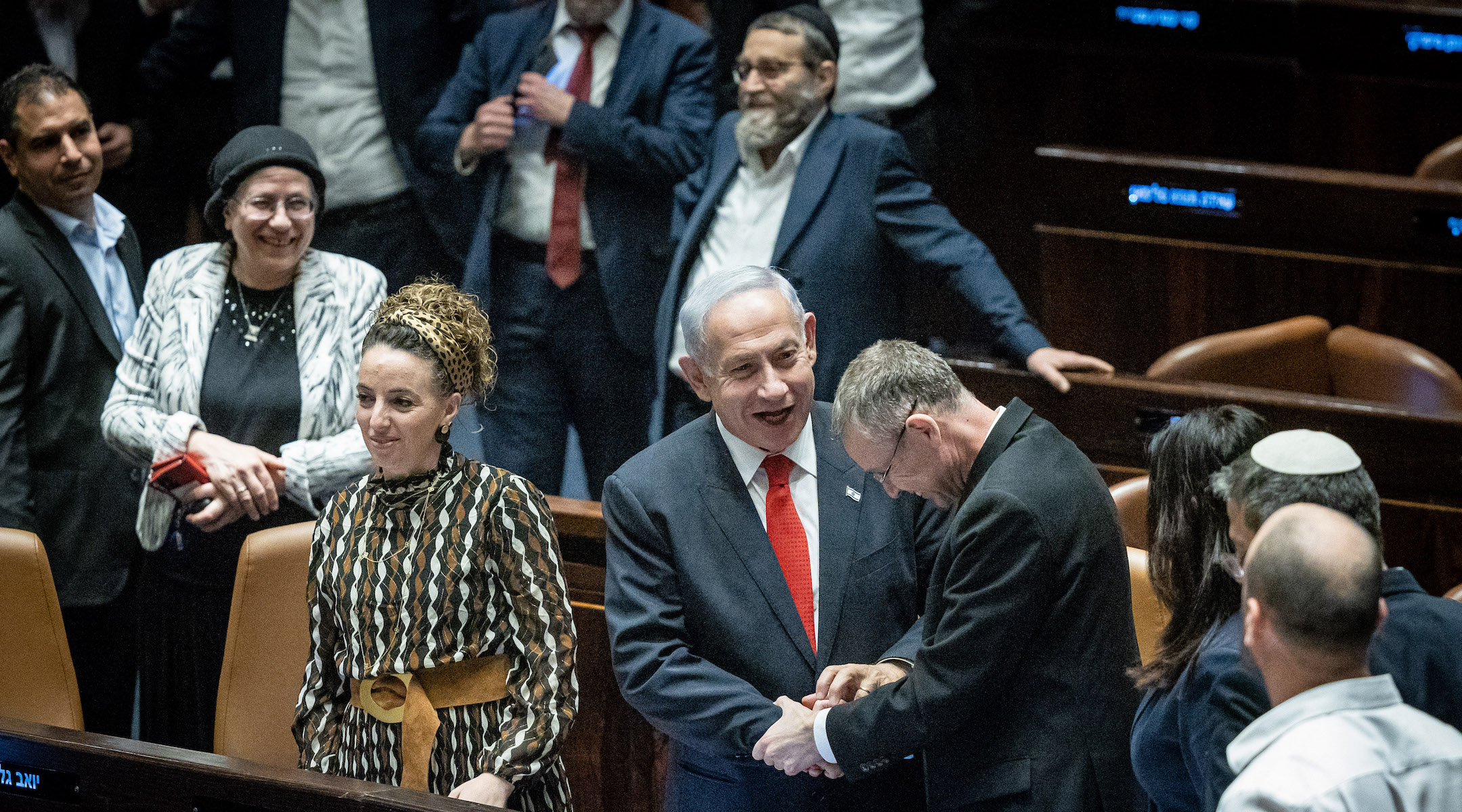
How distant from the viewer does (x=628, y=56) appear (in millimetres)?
3662

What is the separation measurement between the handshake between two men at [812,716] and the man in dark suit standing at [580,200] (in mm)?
1694

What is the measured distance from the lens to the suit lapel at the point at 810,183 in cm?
344

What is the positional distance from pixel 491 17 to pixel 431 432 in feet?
6.48

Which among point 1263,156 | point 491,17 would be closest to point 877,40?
point 491,17

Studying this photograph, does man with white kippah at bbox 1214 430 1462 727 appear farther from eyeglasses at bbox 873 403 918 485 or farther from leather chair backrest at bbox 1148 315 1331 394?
leather chair backrest at bbox 1148 315 1331 394

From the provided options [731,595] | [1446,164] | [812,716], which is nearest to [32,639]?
[731,595]

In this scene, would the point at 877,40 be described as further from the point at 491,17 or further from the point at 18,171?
the point at 18,171

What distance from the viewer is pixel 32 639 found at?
2.60 metres

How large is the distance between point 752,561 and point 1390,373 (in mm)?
1969

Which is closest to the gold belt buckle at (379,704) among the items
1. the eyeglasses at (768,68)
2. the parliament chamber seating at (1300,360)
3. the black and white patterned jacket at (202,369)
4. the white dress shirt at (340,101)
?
the black and white patterned jacket at (202,369)

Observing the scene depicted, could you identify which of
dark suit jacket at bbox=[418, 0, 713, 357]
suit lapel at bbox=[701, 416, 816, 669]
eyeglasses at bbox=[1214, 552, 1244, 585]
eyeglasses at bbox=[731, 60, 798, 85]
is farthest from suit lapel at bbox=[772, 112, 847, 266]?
eyeglasses at bbox=[1214, 552, 1244, 585]

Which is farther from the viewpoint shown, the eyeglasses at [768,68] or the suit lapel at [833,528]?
the eyeglasses at [768,68]

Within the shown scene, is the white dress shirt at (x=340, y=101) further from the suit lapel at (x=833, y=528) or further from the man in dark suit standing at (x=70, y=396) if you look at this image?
the suit lapel at (x=833, y=528)

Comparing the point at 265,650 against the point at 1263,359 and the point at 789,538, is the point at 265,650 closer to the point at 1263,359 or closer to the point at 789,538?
the point at 789,538
